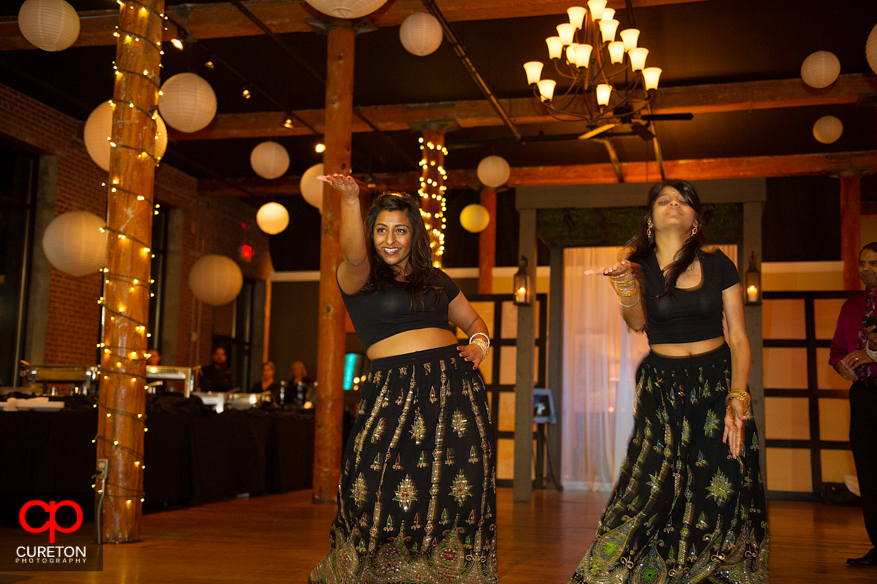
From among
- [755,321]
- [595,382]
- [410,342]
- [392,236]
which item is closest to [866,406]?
[755,321]

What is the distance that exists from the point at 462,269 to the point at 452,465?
1181cm

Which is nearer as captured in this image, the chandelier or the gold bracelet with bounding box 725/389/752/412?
the gold bracelet with bounding box 725/389/752/412

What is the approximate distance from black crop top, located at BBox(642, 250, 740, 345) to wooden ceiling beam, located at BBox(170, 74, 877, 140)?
7021 mm

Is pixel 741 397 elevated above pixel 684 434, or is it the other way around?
pixel 741 397

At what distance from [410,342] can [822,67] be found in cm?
588

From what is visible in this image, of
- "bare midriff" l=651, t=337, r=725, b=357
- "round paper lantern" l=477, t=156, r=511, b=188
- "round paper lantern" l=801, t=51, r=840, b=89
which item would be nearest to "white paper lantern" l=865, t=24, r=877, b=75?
"round paper lantern" l=801, t=51, r=840, b=89

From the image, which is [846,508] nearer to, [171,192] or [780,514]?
[780,514]

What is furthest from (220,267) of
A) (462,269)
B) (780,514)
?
(780,514)

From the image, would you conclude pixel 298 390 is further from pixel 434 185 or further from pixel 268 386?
pixel 434 185

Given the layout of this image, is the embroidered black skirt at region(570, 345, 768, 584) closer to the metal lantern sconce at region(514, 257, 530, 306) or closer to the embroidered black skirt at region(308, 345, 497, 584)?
the embroidered black skirt at region(308, 345, 497, 584)

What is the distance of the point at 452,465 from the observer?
2.51 metres

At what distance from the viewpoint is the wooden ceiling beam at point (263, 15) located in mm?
7176

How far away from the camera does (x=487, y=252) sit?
43.5ft

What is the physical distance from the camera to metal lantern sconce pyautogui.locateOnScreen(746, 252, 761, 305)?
618cm
